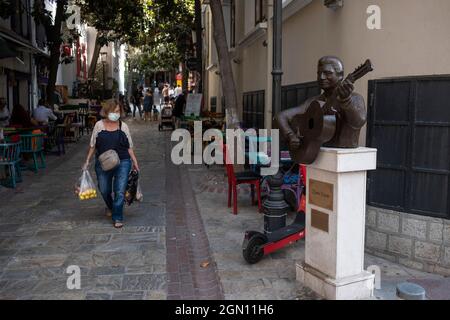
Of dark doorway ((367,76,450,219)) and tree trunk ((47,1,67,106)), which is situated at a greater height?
tree trunk ((47,1,67,106))

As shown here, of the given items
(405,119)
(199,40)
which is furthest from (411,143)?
(199,40)

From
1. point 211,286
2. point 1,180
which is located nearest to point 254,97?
point 1,180

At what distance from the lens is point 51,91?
16.2 meters

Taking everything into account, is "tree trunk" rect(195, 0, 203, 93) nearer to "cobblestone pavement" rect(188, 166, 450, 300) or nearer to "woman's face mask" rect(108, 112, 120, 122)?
"cobblestone pavement" rect(188, 166, 450, 300)

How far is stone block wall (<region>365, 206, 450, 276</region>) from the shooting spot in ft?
16.7

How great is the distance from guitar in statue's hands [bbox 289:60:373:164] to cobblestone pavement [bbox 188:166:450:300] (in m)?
1.22

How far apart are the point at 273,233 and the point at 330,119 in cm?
173

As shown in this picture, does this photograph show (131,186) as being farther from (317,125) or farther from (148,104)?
(148,104)

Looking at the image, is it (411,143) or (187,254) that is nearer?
(411,143)

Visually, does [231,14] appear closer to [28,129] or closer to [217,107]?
[217,107]

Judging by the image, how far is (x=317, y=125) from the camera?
420cm

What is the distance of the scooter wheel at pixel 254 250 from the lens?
17.0 feet

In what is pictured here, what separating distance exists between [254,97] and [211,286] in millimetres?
8338

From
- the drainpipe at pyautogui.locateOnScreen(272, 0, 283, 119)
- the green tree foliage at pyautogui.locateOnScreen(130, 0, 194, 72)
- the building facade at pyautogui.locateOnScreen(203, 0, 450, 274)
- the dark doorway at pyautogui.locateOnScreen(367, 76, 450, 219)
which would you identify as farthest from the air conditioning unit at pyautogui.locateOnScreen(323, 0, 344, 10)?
the green tree foliage at pyautogui.locateOnScreen(130, 0, 194, 72)
